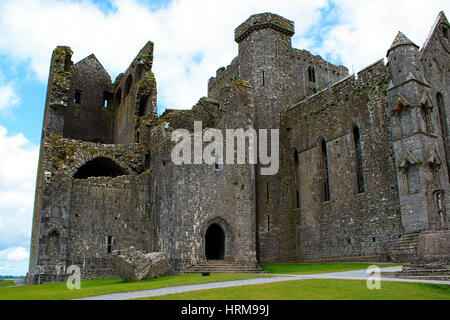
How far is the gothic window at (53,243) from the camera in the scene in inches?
927

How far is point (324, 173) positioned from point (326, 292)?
17.8 meters

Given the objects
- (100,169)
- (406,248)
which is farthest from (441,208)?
(100,169)

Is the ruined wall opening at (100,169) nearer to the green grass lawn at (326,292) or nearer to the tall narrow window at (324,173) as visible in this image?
the tall narrow window at (324,173)

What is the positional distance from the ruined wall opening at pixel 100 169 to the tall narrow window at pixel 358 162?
47.8ft

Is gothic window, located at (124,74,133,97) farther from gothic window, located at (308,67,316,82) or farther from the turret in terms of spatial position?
the turret

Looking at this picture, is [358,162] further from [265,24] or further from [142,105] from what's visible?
[142,105]

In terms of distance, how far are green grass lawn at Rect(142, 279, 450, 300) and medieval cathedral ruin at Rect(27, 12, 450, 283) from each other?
8.32 metres

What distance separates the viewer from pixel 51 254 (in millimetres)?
23500

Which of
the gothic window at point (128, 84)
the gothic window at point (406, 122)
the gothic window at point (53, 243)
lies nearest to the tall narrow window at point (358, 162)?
the gothic window at point (406, 122)

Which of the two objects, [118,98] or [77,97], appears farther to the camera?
[118,98]

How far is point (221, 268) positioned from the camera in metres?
23.0

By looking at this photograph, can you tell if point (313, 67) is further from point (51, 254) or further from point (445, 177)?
point (51, 254)

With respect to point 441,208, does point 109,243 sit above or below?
below
